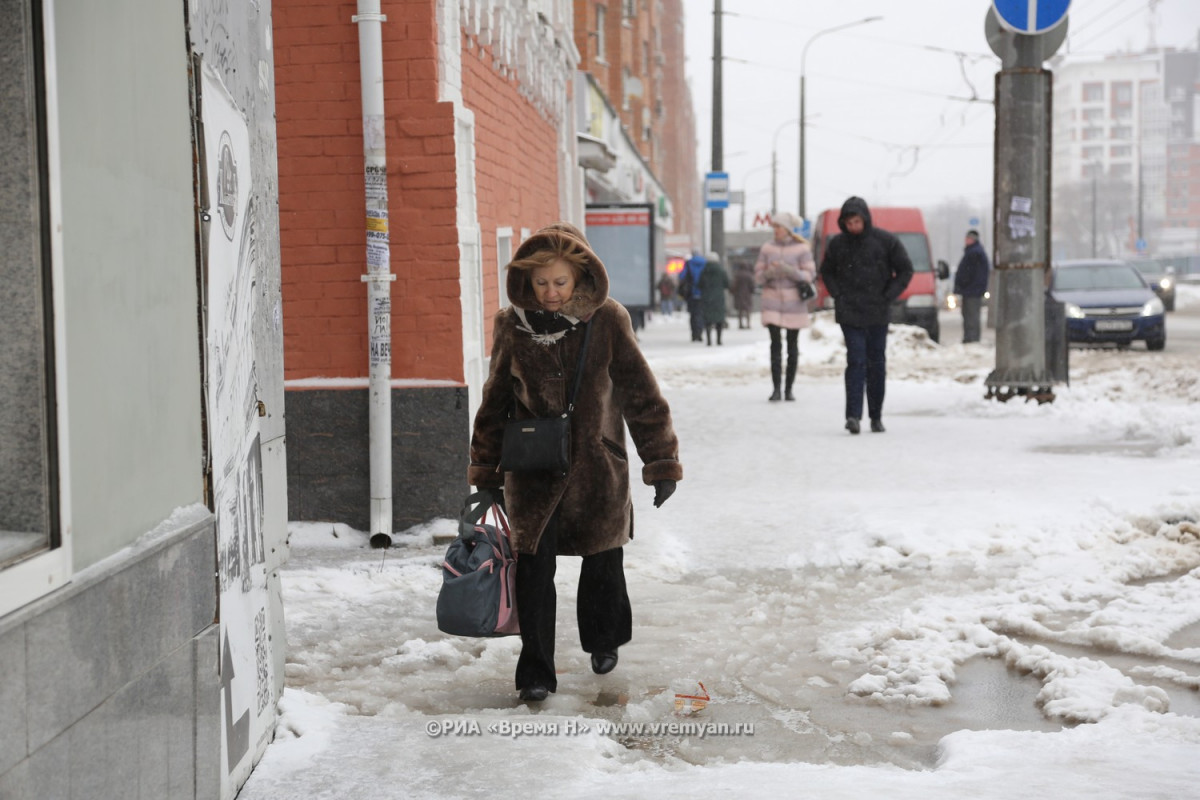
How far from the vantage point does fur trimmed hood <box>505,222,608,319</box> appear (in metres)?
4.63

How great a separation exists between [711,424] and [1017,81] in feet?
13.3

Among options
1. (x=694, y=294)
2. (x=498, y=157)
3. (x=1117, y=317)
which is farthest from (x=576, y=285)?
(x=694, y=294)

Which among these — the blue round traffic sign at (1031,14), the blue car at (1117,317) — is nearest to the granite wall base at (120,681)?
the blue round traffic sign at (1031,14)

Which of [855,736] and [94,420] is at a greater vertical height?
[94,420]

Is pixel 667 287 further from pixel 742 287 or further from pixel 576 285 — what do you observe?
pixel 576 285

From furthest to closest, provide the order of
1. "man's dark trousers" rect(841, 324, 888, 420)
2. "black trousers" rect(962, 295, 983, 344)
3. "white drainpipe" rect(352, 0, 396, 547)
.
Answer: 1. "black trousers" rect(962, 295, 983, 344)
2. "man's dark trousers" rect(841, 324, 888, 420)
3. "white drainpipe" rect(352, 0, 396, 547)

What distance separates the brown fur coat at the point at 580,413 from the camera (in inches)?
184

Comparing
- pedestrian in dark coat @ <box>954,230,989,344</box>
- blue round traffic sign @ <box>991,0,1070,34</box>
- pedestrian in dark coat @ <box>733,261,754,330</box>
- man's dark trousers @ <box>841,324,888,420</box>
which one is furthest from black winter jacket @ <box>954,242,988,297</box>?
man's dark trousers @ <box>841,324,888,420</box>

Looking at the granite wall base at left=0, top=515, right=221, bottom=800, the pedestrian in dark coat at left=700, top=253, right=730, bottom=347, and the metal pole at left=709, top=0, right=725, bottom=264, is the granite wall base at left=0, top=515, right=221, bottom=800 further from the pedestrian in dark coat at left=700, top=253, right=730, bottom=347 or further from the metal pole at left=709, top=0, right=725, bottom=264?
the metal pole at left=709, top=0, right=725, bottom=264

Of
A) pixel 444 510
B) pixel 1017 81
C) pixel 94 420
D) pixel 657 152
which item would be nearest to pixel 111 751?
pixel 94 420

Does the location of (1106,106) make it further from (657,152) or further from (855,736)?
(855,736)

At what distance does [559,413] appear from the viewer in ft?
15.4

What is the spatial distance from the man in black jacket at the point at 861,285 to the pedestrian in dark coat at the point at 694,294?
15.1m

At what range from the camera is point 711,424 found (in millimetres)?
12594
